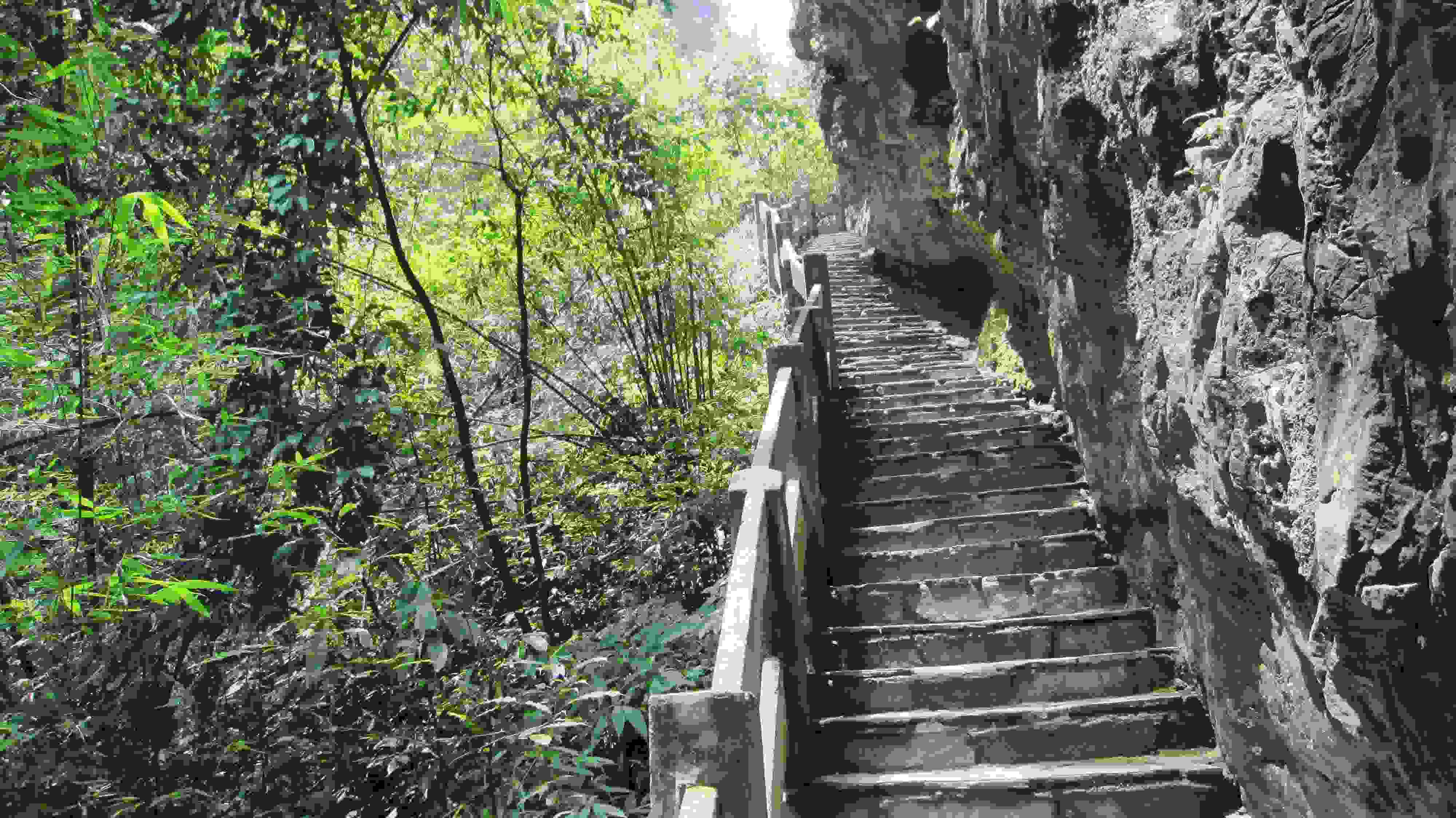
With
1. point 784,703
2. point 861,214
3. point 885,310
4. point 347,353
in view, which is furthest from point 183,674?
point 861,214

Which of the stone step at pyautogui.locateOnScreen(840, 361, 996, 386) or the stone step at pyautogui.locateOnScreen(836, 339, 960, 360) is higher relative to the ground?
the stone step at pyautogui.locateOnScreen(836, 339, 960, 360)

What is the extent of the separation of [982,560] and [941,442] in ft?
5.48

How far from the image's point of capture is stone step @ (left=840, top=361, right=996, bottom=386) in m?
9.37

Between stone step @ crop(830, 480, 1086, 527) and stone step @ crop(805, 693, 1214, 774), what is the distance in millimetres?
1973

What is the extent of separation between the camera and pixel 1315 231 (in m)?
2.58

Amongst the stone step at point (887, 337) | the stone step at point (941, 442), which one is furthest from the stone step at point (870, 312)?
the stone step at point (941, 442)

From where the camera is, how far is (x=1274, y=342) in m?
3.00

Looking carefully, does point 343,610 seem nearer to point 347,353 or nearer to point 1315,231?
point 347,353

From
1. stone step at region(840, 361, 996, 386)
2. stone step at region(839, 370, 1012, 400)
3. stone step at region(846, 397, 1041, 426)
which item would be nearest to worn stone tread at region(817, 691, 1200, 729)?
stone step at region(846, 397, 1041, 426)

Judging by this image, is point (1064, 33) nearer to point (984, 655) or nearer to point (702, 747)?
point (984, 655)

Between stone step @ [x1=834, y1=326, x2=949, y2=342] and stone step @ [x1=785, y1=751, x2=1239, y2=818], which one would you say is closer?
stone step @ [x1=785, y1=751, x2=1239, y2=818]

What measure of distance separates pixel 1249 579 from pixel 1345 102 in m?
2.19

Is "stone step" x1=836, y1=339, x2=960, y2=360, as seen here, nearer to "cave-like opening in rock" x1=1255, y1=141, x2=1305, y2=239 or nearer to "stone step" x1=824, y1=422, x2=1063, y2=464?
"stone step" x1=824, y1=422, x2=1063, y2=464

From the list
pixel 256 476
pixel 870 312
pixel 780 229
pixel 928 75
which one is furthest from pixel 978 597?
pixel 780 229
